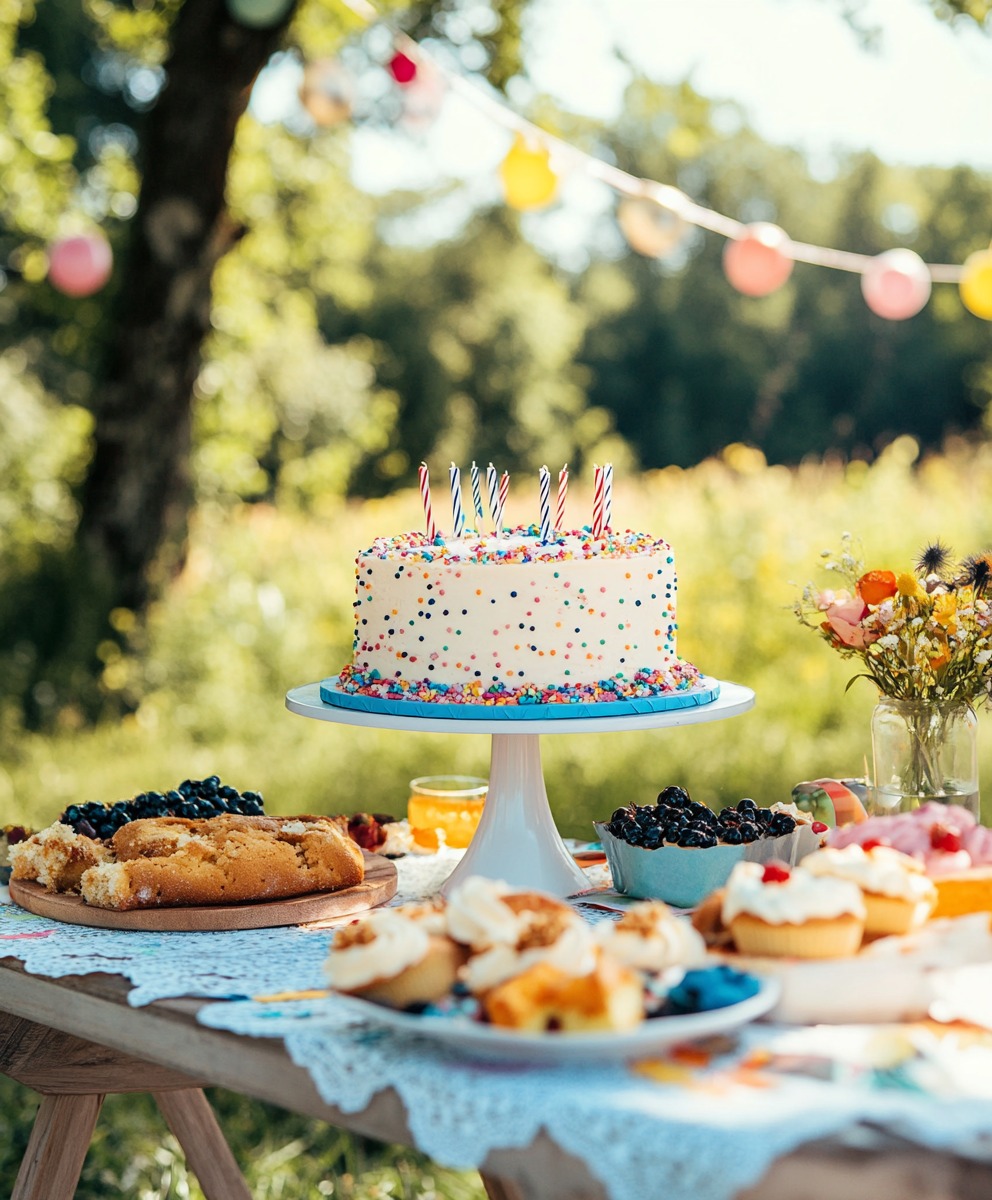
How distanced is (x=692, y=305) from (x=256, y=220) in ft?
37.7

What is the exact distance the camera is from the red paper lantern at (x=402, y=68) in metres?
4.71

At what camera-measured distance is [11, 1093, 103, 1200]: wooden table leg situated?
1.80m

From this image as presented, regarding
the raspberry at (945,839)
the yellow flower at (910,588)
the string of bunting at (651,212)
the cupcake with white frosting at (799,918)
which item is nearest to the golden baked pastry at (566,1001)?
the cupcake with white frosting at (799,918)

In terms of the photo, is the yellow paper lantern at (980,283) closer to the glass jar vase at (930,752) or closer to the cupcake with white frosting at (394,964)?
the glass jar vase at (930,752)

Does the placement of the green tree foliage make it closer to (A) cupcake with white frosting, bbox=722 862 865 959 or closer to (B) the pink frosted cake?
(B) the pink frosted cake

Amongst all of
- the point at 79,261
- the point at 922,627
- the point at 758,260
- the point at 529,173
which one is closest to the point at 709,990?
the point at 922,627

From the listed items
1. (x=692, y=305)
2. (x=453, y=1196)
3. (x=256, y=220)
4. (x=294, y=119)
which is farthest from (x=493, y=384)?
(x=453, y=1196)

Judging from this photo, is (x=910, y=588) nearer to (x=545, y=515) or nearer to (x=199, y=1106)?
(x=545, y=515)

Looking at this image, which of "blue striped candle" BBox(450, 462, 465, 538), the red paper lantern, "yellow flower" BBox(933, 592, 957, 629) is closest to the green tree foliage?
the red paper lantern

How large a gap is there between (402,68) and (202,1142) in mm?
3595

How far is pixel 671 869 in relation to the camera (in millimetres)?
1716

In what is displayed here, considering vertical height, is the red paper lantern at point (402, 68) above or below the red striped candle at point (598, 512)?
above

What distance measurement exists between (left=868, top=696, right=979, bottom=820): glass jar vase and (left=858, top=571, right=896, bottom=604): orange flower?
13 centimetres

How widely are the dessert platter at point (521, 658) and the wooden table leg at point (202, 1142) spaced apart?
0.64 m
